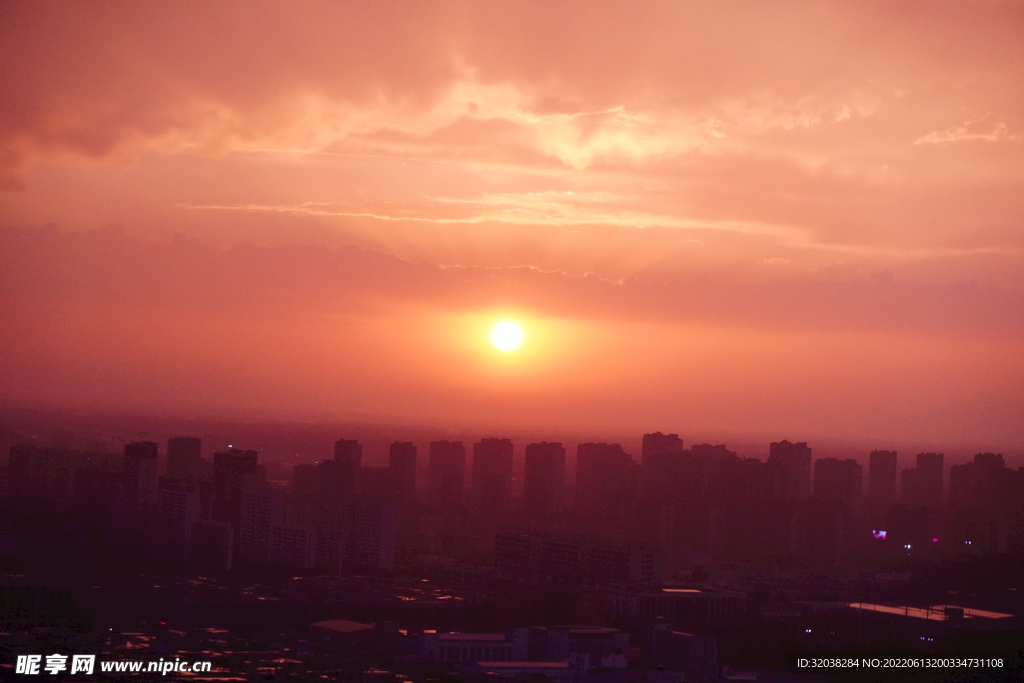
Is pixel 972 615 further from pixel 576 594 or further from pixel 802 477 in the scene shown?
pixel 802 477

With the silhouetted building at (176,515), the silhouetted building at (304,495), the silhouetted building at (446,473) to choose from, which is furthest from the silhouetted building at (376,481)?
the silhouetted building at (176,515)

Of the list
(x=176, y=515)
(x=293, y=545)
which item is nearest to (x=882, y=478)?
(x=293, y=545)

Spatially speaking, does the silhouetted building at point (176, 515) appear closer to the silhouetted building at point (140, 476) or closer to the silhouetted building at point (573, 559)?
the silhouetted building at point (140, 476)

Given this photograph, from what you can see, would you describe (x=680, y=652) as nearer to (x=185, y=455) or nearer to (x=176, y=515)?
(x=176, y=515)

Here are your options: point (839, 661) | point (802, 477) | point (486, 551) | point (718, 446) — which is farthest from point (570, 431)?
point (839, 661)

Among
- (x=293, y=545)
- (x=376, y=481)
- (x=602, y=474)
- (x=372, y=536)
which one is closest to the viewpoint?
(x=293, y=545)

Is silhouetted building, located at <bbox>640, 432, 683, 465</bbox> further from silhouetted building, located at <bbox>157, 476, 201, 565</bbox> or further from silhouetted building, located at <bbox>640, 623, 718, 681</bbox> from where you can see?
silhouetted building, located at <bbox>640, 623, 718, 681</bbox>
